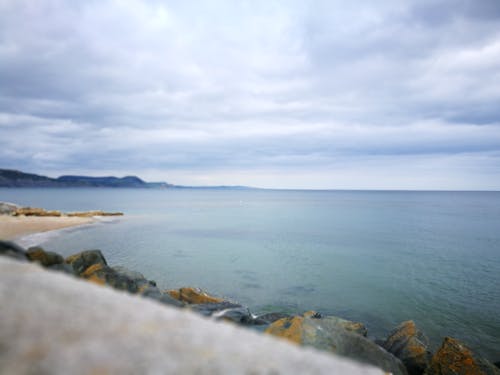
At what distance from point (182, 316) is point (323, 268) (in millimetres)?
21859

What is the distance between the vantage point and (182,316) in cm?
322

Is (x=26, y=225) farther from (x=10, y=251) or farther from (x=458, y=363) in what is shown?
(x=458, y=363)

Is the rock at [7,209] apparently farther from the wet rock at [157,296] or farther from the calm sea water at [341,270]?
the wet rock at [157,296]

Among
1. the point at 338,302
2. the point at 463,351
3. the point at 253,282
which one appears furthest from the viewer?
the point at 253,282

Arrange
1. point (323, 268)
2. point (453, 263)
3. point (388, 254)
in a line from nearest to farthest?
1. point (323, 268)
2. point (453, 263)
3. point (388, 254)

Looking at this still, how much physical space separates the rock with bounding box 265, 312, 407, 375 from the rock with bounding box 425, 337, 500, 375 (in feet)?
4.57

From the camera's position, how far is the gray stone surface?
2.26m

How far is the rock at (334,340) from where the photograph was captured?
6.56 metres

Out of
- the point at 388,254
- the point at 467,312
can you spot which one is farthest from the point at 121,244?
the point at 467,312

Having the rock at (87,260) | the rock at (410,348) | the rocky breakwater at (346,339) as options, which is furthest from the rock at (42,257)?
the rock at (410,348)

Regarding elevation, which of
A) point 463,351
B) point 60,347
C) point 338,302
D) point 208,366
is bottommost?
point 338,302

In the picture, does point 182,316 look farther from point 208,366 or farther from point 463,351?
point 463,351

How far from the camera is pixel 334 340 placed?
264 inches

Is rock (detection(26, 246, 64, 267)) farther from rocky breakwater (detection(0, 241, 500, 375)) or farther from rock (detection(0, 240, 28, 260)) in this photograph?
rock (detection(0, 240, 28, 260))
